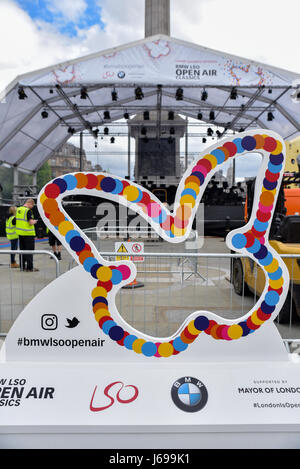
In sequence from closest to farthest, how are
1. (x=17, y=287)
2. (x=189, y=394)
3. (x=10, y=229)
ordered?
1. (x=189, y=394)
2. (x=17, y=287)
3. (x=10, y=229)

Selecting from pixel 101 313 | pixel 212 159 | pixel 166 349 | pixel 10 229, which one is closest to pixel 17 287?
pixel 10 229

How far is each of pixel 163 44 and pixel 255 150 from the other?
11240 mm

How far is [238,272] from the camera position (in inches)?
244

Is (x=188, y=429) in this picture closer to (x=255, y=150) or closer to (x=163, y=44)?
(x=255, y=150)

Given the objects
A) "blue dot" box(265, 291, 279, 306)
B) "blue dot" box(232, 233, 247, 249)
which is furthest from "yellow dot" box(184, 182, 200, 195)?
"blue dot" box(265, 291, 279, 306)

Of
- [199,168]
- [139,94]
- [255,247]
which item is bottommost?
[255,247]

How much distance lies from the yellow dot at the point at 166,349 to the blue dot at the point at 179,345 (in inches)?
1.3

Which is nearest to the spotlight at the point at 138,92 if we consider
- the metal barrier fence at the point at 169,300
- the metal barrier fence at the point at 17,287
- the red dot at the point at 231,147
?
the metal barrier fence at the point at 17,287

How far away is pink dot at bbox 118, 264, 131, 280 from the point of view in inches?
109

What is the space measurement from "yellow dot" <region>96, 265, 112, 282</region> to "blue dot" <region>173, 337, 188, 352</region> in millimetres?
726

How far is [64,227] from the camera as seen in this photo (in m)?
2.79

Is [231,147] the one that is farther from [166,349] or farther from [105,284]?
[166,349]

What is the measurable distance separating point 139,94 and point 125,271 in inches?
518

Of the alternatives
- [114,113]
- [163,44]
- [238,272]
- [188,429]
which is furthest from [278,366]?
[114,113]
